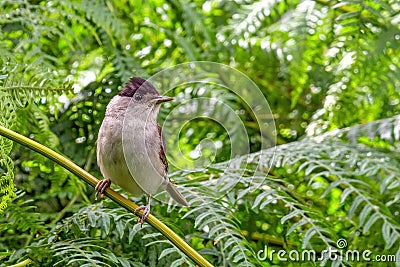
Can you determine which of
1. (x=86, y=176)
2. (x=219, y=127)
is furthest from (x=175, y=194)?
(x=219, y=127)

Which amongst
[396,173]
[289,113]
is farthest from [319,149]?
[289,113]

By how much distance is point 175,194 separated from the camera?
1.19 meters

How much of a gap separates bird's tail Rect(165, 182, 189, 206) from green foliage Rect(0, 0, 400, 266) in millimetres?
16

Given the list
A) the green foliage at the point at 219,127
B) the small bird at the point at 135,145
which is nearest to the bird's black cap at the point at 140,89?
the small bird at the point at 135,145

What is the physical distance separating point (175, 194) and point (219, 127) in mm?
529

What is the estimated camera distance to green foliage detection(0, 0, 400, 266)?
117 centimetres

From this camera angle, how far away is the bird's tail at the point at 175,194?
1177 mm

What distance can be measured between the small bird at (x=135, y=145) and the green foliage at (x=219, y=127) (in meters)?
0.09

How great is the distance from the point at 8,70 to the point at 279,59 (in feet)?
3.11

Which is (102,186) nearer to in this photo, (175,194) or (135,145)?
(135,145)

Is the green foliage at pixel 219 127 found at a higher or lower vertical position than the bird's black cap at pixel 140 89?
lower

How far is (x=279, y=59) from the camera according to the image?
1878mm

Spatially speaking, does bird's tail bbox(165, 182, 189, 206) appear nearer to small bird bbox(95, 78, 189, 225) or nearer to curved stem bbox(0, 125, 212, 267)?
small bird bbox(95, 78, 189, 225)

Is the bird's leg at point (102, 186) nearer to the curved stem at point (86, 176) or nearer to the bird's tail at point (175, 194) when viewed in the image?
the curved stem at point (86, 176)
